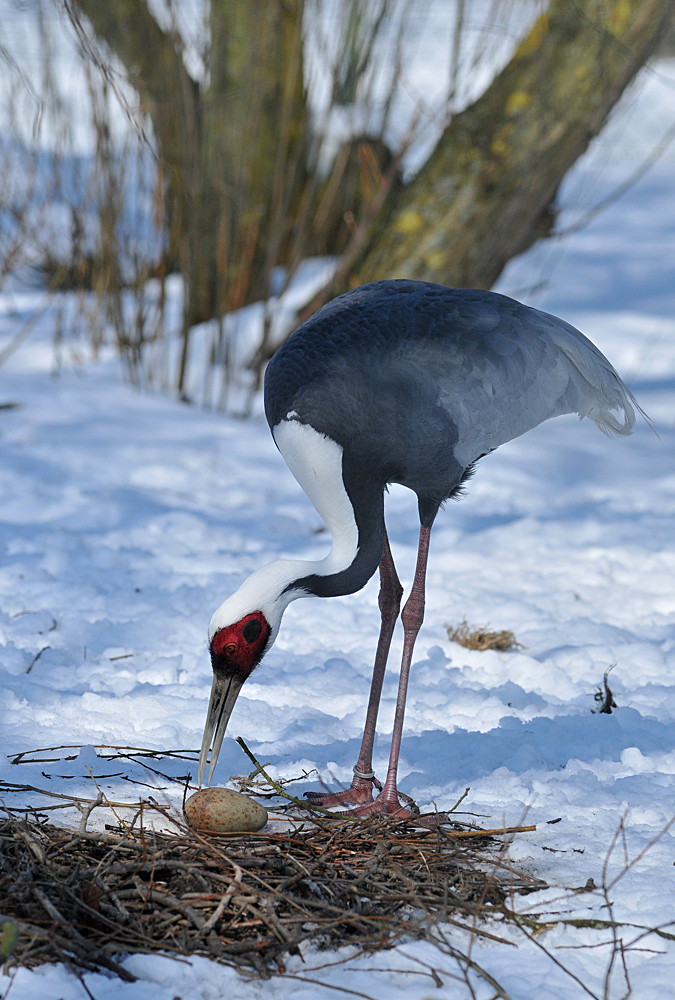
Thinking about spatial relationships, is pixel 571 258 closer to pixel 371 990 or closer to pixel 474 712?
pixel 474 712

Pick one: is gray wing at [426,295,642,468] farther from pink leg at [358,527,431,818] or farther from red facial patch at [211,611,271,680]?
red facial patch at [211,611,271,680]

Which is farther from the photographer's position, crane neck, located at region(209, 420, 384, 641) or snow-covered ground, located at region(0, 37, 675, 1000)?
crane neck, located at region(209, 420, 384, 641)

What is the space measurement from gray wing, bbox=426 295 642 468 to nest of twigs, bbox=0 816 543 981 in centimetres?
114

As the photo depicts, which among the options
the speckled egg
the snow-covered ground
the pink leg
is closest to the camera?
the snow-covered ground

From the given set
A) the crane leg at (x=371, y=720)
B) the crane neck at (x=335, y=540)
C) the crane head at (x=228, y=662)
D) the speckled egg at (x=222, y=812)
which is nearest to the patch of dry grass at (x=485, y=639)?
the crane leg at (x=371, y=720)

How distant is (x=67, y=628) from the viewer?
11.8 feet

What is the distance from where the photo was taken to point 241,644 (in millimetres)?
2502

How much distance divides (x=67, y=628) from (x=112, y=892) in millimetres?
1713

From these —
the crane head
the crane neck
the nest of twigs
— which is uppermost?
the crane neck

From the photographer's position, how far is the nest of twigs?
75.0 inches

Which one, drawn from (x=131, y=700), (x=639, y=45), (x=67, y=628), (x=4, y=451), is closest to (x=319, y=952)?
(x=131, y=700)

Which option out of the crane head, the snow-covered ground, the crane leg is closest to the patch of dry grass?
the snow-covered ground

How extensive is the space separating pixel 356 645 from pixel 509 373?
1331 millimetres

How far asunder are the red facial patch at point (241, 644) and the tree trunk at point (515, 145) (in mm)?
4265
